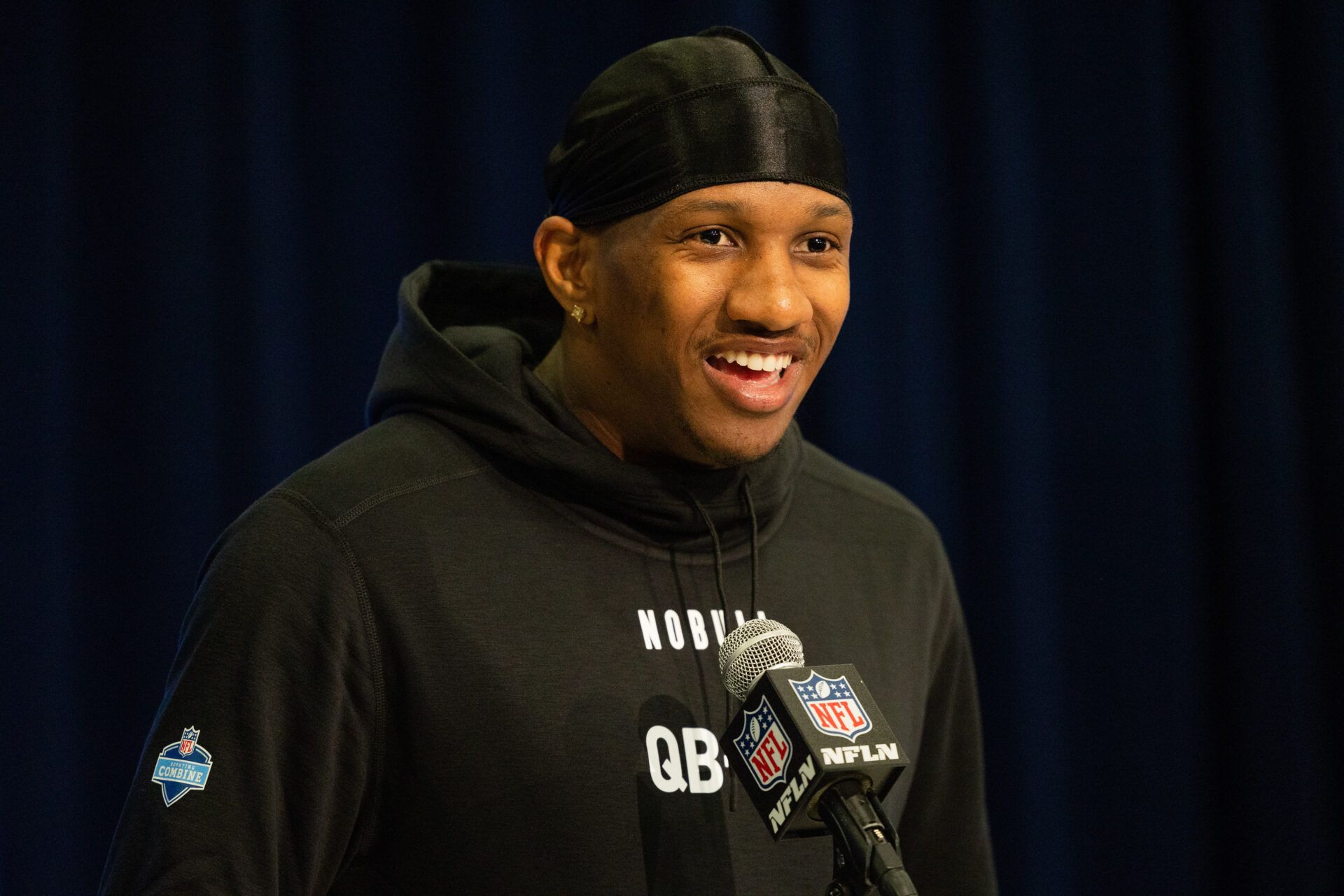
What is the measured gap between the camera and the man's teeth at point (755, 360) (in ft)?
4.81

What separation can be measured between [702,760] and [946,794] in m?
0.50

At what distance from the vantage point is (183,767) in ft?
4.14

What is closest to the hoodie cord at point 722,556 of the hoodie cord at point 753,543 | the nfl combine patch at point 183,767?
the hoodie cord at point 753,543

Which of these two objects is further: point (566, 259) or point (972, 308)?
point (972, 308)

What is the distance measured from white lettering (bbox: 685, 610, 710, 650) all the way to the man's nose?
33 cm

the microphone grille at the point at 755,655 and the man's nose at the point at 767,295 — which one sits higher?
the man's nose at the point at 767,295

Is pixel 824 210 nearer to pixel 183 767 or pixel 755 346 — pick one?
pixel 755 346

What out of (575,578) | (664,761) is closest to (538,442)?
(575,578)

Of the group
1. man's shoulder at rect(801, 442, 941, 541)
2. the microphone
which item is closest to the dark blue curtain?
man's shoulder at rect(801, 442, 941, 541)

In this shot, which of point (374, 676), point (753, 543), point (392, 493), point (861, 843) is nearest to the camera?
point (861, 843)

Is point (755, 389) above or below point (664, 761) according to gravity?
above

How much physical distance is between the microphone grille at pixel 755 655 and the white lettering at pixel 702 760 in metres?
0.23

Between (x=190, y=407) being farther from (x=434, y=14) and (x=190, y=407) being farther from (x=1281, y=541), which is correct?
(x=1281, y=541)

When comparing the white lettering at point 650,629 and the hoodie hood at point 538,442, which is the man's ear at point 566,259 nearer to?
the hoodie hood at point 538,442
